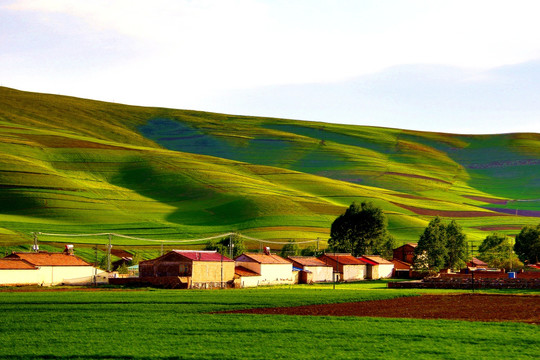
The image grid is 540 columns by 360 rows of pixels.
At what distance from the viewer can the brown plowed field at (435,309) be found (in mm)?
54844

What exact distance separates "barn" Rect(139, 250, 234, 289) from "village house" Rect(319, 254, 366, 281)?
98.0 ft

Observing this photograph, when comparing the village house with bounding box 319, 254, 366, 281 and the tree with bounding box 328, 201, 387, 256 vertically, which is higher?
the tree with bounding box 328, 201, 387, 256

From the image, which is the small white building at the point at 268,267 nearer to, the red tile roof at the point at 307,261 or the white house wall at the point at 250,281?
the white house wall at the point at 250,281

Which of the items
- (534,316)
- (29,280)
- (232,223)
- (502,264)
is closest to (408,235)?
(502,264)

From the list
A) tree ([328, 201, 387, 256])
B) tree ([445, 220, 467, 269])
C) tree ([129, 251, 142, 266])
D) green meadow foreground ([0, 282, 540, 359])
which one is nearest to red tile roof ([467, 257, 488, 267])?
tree ([445, 220, 467, 269])

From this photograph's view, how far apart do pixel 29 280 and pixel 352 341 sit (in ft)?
241

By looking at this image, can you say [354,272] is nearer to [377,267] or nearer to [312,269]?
[377,267]

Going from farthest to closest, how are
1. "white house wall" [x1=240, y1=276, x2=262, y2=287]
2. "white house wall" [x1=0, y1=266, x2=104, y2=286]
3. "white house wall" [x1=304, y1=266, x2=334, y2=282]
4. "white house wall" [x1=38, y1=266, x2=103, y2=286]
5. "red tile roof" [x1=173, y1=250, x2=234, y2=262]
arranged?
"white house wall" [x1=304, y1=266, x2=334, y2=282]
"white house wall" [x1=240, y1=276, x2=262, y2=287]
"red tile roof" [x1=173, y1=250, x2=234, y2=262]
"white house wall" [x1=38, y1=266, x2=103, y2=286]
"white house wall" [x1=0, y1=266, x2=104, y2=286]

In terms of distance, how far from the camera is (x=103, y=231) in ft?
509

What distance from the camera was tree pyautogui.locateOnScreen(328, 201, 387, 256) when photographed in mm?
160500

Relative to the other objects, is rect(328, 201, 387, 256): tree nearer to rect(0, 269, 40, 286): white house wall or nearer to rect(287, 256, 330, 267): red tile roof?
rect(287, 256, 330, 267): red tile roof

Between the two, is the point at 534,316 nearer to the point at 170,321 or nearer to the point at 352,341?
the point at 352,341

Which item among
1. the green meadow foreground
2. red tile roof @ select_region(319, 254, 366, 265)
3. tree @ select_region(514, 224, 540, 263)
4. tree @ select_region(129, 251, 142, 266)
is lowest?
the green meadow foreground

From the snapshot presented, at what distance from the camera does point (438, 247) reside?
146 meters
